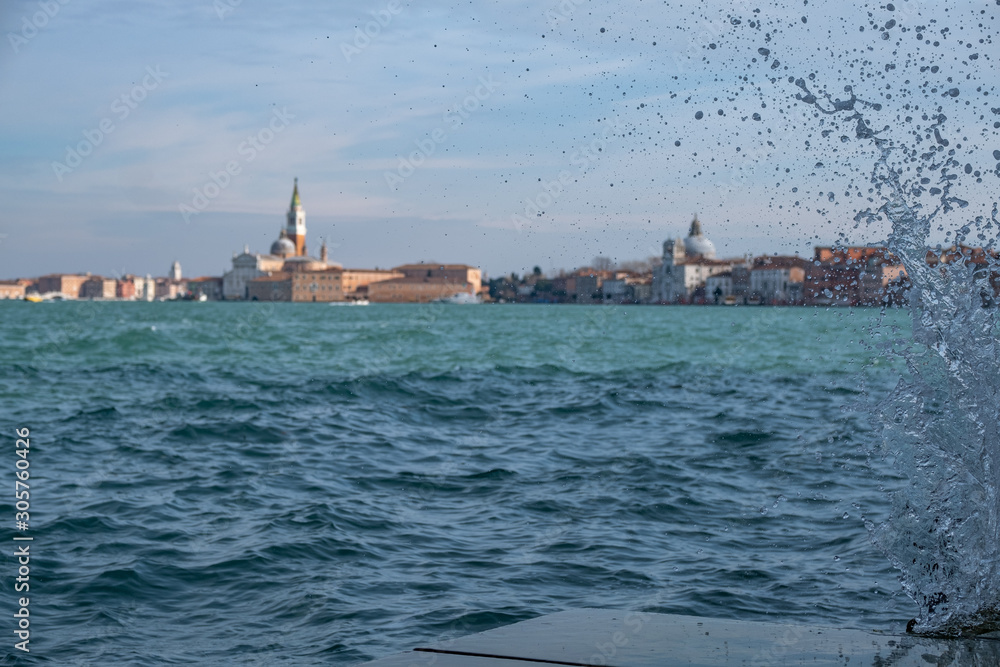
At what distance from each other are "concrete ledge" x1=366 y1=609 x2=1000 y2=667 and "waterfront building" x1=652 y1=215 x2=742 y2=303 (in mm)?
107699

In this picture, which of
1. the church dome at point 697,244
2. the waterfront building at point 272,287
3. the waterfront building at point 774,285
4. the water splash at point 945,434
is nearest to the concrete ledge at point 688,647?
the water splash at point 945,434

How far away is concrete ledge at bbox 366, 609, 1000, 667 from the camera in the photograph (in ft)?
10.3

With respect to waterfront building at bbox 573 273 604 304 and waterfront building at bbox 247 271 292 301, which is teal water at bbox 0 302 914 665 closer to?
waterfront building at bbox 573 273 604 304

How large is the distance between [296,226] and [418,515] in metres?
194

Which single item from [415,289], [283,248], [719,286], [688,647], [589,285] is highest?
[283,248]

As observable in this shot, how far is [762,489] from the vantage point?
28.5 feet

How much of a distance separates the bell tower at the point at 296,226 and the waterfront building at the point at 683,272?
8183 cm

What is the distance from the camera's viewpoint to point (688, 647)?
3297 millimetres

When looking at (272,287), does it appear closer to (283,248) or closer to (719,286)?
(283,248)

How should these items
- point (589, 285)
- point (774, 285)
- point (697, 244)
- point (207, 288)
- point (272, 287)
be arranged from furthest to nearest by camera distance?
point (207, 288) → point (272, 287) → point (697, 244) → point (589, 285) → point (774, 285)

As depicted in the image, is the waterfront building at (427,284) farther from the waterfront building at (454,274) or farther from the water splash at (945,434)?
the water splash at (945,434)

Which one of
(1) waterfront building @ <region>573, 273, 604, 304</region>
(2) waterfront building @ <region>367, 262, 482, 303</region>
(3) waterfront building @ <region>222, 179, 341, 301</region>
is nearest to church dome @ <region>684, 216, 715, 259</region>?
(1) waterfront building @ <region>573, 273, 604, 304</region>

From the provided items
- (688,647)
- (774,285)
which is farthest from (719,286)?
(688,647)

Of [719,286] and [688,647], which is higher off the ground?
[719,286]
